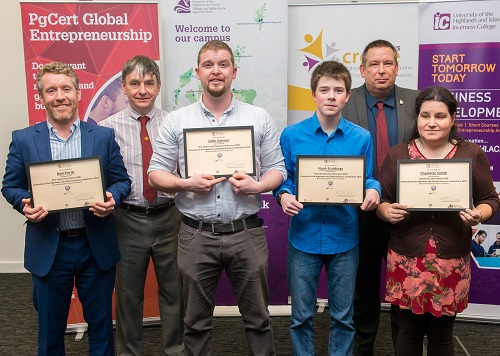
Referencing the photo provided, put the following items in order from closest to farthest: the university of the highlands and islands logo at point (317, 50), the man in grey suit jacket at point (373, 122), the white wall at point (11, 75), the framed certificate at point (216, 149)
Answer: the framed certificate at point (216, 149) < the man in grey suit jacket at point (373, 122) < the university of the highlands and islands logo at point (317, 50) < the white wall at point (11, 75)

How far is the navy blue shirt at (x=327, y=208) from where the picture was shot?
2.80 meters

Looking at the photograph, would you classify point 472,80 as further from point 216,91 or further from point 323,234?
point 216,91

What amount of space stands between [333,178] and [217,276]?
32.7 inches

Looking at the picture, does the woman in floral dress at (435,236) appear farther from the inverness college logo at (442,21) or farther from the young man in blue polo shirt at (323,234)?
the inverness college logo at (442,21)

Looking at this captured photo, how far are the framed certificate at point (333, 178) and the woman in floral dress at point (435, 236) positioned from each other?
179 millimetres

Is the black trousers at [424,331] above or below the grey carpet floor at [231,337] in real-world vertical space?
above

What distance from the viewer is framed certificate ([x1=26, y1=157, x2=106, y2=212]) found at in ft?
8.52

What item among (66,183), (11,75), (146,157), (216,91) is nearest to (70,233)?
(66,183)

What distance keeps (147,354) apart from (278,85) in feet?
7.32

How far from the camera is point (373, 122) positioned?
10.6ft

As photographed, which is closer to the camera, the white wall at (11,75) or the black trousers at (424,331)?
the black trousers at (424,331)

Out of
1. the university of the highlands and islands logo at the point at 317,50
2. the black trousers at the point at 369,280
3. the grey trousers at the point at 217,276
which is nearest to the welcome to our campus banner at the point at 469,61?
the university of the highlands and islands logo at the point at 317,50

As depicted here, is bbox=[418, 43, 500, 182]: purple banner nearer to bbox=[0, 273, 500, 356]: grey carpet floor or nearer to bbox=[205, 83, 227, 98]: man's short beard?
bbox=[0, 273, 500, 356]: grey carpet floor

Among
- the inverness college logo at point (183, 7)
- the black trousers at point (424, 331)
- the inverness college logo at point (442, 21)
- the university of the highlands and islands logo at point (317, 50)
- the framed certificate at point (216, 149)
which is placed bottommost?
the black trousers at point (424, 331)
